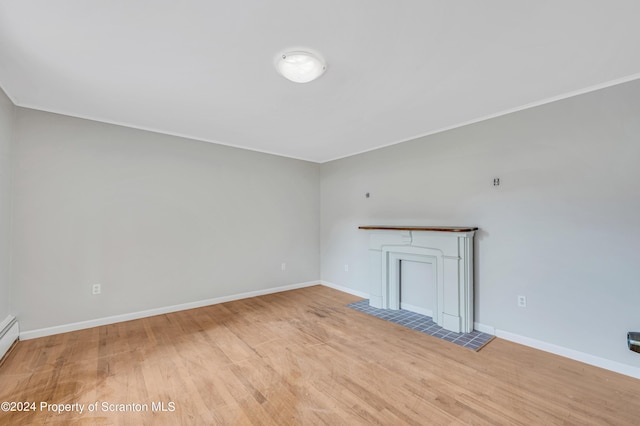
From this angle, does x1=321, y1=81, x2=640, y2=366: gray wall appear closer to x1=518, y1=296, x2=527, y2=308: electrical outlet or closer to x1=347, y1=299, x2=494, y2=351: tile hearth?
x1=518, y1=296, x2=527, y2=308: electrical outlet

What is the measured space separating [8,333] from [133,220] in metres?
1.45

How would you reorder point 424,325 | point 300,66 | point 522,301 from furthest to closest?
1. point 424,325
2. point 522,301
3. point 300,66

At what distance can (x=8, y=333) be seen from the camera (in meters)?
2.45

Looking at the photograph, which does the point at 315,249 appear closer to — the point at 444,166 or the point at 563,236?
the point at 444,166

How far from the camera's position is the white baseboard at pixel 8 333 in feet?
7.66

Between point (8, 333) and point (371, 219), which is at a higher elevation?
point (371, 219)

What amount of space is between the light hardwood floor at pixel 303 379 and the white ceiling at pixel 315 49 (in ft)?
7.87

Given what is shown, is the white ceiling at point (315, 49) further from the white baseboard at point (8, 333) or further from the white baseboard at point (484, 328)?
the white baseboard at point (484, 328)

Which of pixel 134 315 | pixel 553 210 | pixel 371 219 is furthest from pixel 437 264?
pixel 134 315

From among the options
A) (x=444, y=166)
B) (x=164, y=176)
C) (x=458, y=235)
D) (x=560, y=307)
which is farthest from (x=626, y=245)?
(x=164, y=176)

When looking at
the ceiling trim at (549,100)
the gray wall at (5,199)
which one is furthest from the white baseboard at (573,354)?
the gray wall at (5,199)

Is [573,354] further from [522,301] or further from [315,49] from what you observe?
[315,49]

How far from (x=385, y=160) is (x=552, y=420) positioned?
10.8 feet

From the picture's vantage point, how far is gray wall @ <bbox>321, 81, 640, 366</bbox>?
2209mm
